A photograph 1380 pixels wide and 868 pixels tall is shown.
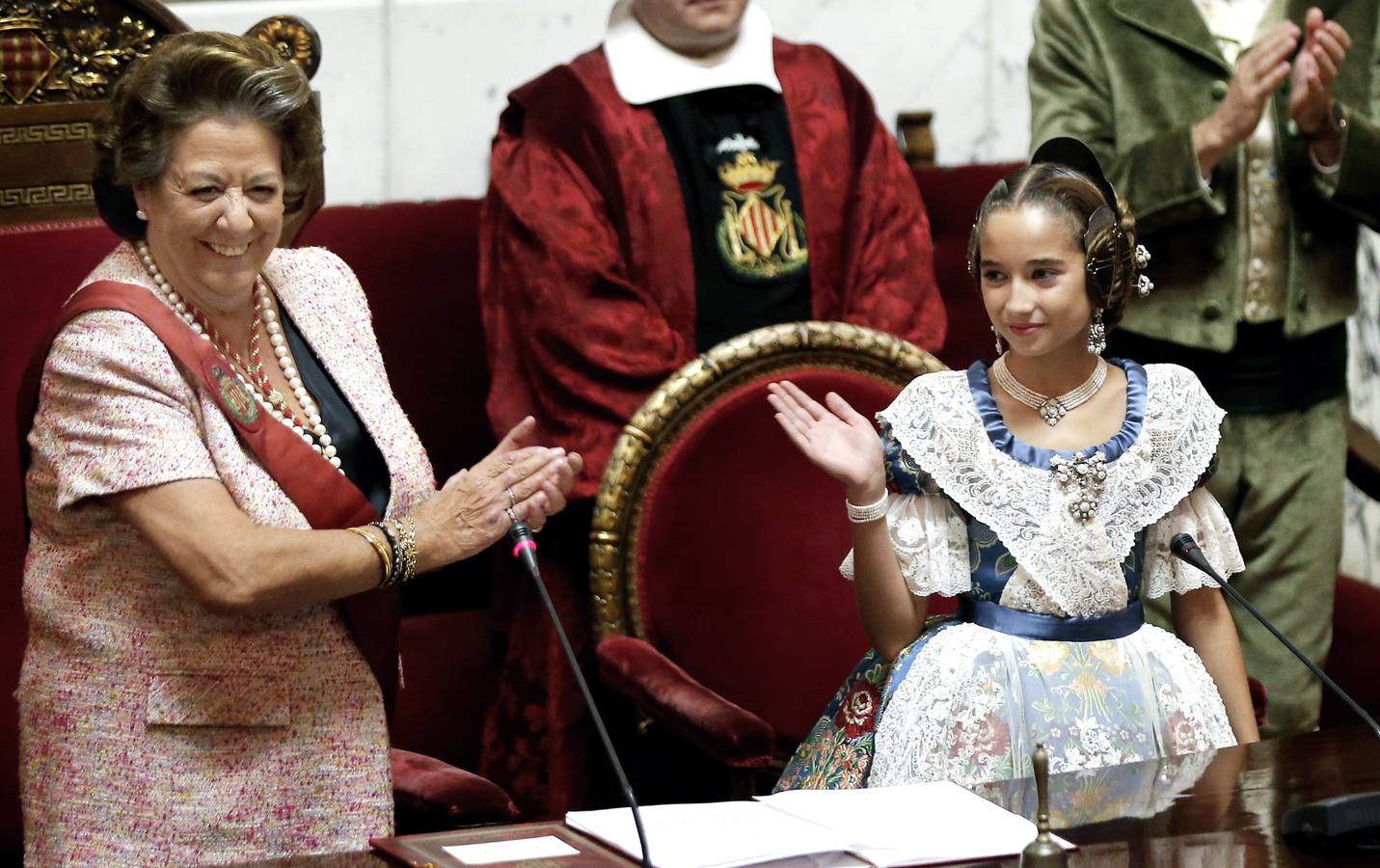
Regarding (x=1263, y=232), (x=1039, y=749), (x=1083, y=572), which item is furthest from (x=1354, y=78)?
(x=1039, y=749)

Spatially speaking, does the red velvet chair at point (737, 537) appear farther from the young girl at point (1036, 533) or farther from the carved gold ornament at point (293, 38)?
the carved gold ornament at point (293, 38)

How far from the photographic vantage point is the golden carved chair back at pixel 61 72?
2814mm

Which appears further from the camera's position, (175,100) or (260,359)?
(260,359)

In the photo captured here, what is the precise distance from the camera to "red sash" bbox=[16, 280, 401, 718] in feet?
6.81

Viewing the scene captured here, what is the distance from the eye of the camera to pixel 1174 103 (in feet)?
10.1

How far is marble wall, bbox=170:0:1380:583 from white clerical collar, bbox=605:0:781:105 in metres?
0.43

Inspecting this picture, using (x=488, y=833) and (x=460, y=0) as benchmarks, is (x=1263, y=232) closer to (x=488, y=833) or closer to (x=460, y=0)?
(x=460, y=0)

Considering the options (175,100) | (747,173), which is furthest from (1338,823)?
(747,173)

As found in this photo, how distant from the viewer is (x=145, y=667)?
2059 millimetres

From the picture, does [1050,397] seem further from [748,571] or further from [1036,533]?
[748,571]

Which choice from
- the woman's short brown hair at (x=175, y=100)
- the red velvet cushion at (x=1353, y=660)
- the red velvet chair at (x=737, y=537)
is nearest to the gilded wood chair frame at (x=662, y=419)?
the red velvet chair at (x=737, y=537)

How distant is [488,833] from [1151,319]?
1.64 meters

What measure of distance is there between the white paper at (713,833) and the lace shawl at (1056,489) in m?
0.53

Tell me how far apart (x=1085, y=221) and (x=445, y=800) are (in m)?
1.00
